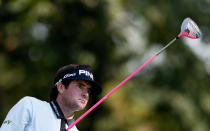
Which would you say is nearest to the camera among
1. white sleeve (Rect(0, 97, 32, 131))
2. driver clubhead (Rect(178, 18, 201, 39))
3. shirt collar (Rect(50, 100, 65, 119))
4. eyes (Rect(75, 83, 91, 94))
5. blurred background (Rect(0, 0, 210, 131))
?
white sleeve (Rect(0, 97, 32, 131))

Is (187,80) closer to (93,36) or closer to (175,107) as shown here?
(175,107)

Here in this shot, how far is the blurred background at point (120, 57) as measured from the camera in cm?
1284

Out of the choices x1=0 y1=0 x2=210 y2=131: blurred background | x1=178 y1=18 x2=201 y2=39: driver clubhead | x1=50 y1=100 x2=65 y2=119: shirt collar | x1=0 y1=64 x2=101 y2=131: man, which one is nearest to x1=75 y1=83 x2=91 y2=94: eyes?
x1=0 y1=64 x2=101 y2=131: man

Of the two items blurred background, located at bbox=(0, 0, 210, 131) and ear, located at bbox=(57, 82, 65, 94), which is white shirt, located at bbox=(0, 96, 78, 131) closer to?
ear, located at bbox=(57, 82, 65, 94)

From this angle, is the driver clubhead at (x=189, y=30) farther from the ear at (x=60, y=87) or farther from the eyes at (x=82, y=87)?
the ear at (x=60, y=87)

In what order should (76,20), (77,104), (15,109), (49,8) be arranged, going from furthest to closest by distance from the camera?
(76,20) → (49,8) → (77,104) → (15,109)

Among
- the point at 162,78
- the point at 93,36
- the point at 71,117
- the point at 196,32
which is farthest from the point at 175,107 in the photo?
the point at 71,117

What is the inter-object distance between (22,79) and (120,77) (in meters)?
2.51

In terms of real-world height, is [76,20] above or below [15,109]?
above

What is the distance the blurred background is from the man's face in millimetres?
7653

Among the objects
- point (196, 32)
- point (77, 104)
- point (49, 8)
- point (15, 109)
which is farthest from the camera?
point (49, 8)

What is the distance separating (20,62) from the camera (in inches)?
530

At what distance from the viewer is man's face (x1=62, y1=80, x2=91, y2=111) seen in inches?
193

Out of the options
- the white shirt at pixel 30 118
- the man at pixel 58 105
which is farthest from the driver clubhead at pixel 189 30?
the white shirt at pixel 30 118
